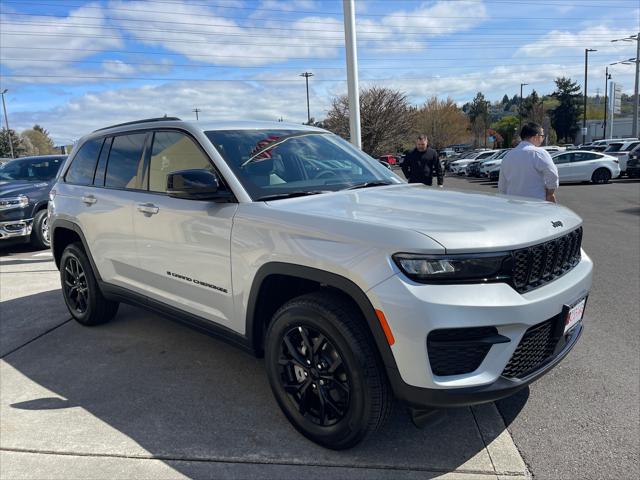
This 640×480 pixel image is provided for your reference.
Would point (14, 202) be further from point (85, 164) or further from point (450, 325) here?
point (450, 325)

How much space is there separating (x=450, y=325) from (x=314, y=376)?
0.89 meters

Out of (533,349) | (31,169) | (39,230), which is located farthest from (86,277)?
(31,169)

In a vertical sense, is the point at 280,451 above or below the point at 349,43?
below

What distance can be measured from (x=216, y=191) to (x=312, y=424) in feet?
4.88

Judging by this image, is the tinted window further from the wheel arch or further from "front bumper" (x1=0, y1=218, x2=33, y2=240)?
the wheel arch

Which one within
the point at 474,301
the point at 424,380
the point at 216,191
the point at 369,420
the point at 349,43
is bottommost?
the point at 369,420

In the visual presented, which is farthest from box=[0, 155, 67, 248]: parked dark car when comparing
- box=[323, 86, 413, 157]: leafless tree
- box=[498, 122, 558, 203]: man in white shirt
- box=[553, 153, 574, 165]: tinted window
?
box=[323, 86, 413, 157]: leafless tree

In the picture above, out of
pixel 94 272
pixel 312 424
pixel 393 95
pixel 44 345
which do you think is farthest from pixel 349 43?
pixel 393 95

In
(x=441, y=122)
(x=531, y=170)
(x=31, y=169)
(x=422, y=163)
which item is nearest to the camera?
(x=531, y=170)

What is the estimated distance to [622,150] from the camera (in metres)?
25.8

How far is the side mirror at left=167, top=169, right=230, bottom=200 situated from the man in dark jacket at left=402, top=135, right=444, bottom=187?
632 cm

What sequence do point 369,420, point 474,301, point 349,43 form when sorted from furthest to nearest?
point 349,43 < point 369,420 < point 474,301

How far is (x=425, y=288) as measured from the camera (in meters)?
2.28

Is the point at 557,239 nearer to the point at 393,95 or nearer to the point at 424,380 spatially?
the point at 424,380
